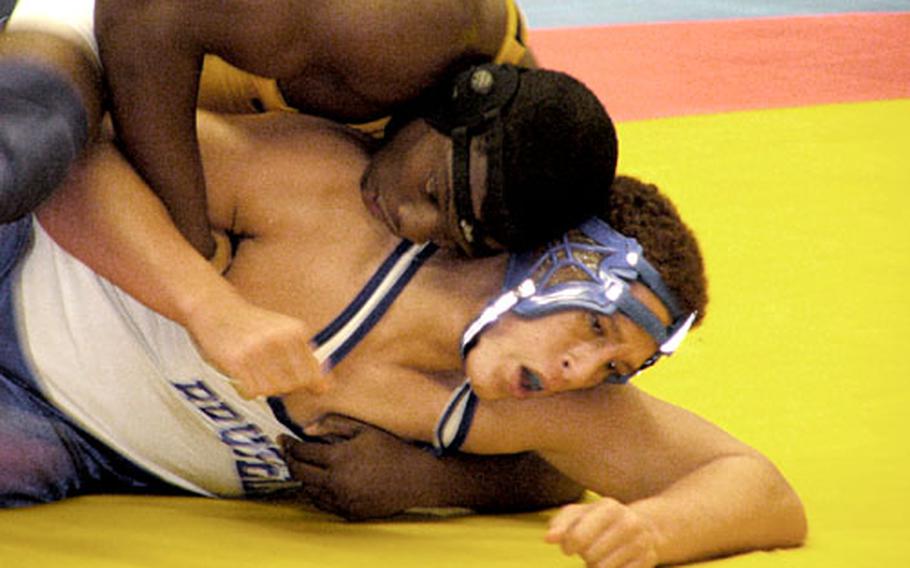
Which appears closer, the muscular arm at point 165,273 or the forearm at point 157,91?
the muscular arm at point 165,273

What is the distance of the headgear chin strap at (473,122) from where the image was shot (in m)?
2.54

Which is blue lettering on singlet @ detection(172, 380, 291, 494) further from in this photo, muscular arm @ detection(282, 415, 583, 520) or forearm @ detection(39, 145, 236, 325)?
forearm @ detection(39, 145, 236, 325)

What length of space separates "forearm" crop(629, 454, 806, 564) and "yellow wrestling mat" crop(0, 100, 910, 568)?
1.9 inches

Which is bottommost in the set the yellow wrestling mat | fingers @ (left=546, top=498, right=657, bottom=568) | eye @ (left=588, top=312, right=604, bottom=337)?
the yellow wrestling mat

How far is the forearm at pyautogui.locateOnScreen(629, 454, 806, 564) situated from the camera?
98.9 inches

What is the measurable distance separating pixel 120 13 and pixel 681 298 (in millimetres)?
1001

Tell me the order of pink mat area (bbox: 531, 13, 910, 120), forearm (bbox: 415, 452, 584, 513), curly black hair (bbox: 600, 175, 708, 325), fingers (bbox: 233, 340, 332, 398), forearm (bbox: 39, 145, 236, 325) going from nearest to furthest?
fingers (bbox: 233, 340, 332, 398) < forearm (bbox: 39, 145, 236, 325) < curly black hair (bbox: 600, 175, 708, 325) < forearm (bbox: 415, 452, 584, 513) < pink mat area (bbox: 531, 13, 910, 120)

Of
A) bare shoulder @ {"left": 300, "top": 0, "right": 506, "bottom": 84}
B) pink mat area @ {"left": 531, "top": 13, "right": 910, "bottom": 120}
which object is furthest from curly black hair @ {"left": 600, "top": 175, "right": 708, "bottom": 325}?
pink mat area @ {"left": 531, "top": 13, "right": 910, "bottom": 120}

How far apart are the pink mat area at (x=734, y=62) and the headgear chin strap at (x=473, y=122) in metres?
3.22

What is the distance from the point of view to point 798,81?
6422mm

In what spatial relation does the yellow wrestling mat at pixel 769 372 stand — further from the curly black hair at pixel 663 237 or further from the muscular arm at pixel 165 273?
the curly black hair at pixel 663 237

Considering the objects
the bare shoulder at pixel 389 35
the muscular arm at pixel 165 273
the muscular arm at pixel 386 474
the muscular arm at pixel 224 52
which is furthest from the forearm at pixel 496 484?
the bare shoulder at pixel 389 35

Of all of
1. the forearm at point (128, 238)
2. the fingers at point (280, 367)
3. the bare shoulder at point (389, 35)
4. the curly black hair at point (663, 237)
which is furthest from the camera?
the curly black hair at point (663, 237)

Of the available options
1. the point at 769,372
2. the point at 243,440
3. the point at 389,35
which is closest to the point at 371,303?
the point at 243,440
